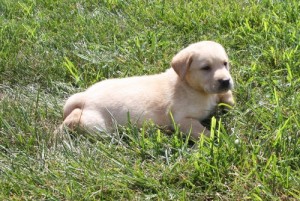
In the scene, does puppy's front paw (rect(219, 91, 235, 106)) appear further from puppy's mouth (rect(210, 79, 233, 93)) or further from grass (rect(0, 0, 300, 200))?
puppy's mouth (rect(210, 79, 233, 93))

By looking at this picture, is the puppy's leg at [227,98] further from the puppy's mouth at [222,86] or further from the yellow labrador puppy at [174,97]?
the puppy's mouth at [222,86]

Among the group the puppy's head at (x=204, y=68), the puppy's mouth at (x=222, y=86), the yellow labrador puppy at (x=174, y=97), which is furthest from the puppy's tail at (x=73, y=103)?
the puppy's mouth at (x=222, y=86)

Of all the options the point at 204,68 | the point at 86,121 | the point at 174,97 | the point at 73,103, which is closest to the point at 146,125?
the point at 174,97

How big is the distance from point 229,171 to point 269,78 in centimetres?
160

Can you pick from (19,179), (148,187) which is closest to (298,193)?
(148,187)

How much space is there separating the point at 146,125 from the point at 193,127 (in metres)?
0.39

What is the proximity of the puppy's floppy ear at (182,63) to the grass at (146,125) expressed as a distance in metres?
0.49

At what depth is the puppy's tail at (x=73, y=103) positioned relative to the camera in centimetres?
546

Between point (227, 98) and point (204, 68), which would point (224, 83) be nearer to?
point (204, 68)

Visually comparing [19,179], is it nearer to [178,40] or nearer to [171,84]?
[171,84]

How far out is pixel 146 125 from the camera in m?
5.03

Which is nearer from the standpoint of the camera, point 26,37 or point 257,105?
point 257,105

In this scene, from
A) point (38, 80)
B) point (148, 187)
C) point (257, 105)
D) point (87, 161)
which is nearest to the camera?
point (148, 187)

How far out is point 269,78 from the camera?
18.2 feet
